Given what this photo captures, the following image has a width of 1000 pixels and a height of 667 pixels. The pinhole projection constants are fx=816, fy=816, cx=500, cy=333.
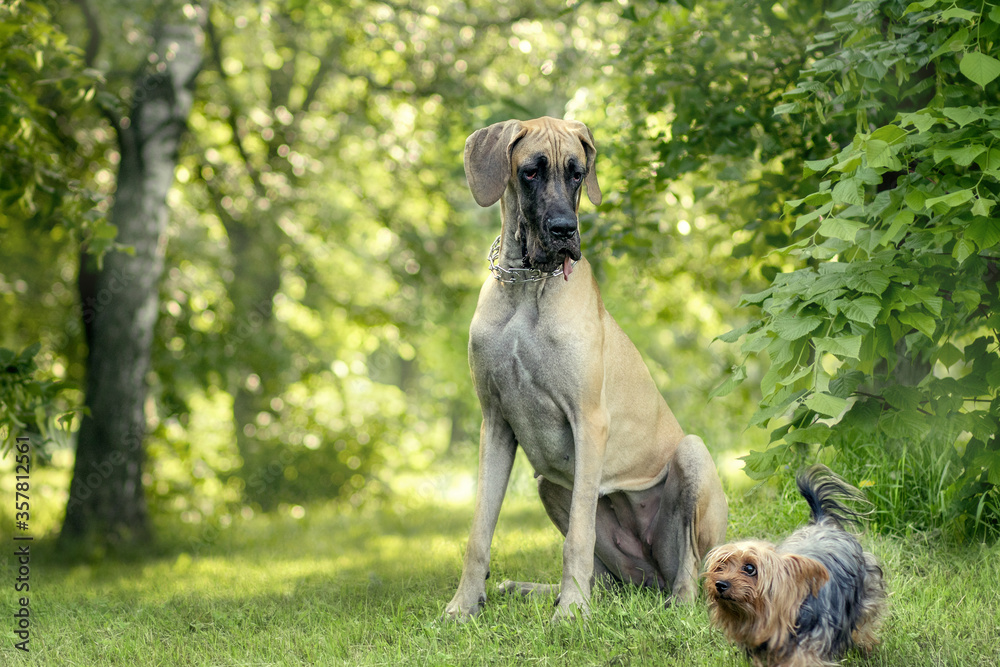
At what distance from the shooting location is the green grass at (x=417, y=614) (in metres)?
3.34

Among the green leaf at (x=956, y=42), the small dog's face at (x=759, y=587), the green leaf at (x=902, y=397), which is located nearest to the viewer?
the small dog's face at (x=759, y=587)

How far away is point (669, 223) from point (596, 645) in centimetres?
581

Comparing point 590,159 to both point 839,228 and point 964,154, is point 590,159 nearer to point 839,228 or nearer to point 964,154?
point 839,228

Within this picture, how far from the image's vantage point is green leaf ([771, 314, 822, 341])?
343 cm

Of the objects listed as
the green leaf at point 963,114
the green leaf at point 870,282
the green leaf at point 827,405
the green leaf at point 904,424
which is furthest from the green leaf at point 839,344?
the green leaf at point 963,114

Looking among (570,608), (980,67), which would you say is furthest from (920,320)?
(570,608)

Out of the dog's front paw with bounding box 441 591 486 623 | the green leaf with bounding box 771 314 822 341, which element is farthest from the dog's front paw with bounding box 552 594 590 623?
the green leaf with bounding box 771 314 822 341

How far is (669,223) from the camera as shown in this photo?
8461 millimetres

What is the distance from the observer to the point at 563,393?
159 inches

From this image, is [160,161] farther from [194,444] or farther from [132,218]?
Result: [194,444]

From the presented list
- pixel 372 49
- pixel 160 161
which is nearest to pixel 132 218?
pixel 160 161

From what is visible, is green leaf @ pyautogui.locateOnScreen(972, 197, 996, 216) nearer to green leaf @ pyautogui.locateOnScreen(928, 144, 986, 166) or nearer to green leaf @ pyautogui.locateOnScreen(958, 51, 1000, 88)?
green leaf @ pyautogui.locateOnScreen(928, 144, 986, 166)

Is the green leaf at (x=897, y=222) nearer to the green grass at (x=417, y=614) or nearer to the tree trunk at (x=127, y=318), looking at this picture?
the green grass at (x=417, y=614)

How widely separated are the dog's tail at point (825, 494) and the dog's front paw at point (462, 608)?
1.66 meters
